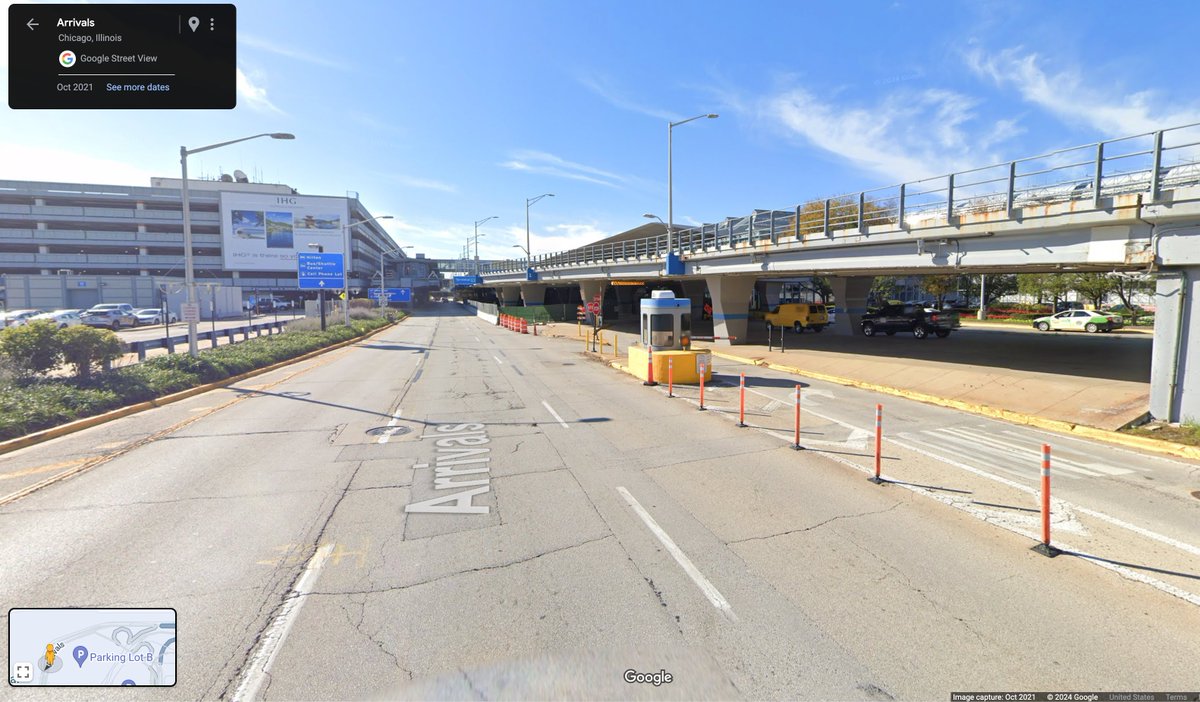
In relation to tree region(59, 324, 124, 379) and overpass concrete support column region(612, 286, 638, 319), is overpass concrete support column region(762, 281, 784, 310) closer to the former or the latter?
overpass concrete support column region(612, 286, 638, 319)

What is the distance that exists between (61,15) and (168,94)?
1.31 meters

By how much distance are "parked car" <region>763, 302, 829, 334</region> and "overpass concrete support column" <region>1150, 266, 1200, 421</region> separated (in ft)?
75.8

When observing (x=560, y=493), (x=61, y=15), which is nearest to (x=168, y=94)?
(x=61, y=15)

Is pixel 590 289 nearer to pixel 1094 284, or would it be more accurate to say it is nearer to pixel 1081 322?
pixel 1081 322

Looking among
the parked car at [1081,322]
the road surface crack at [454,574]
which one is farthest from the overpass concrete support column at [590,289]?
the road surface crack at [454,574]

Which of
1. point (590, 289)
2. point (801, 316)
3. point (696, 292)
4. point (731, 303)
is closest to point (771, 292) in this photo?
point (696, 292)

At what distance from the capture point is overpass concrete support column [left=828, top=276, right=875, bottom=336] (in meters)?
31.3

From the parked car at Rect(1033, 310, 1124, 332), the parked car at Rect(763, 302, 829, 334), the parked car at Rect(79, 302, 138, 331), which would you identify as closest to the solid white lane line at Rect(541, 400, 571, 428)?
the parked car at Rect(763, 302, 829, 334)

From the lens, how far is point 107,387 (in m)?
12.3

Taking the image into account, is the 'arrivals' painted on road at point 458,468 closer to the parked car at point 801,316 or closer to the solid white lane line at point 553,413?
the solid white lane line at point 553,413

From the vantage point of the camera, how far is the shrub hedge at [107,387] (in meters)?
9.74

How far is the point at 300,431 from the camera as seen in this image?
9.98m

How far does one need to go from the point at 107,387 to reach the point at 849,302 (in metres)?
33.8

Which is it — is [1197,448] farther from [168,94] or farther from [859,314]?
[859,314]
